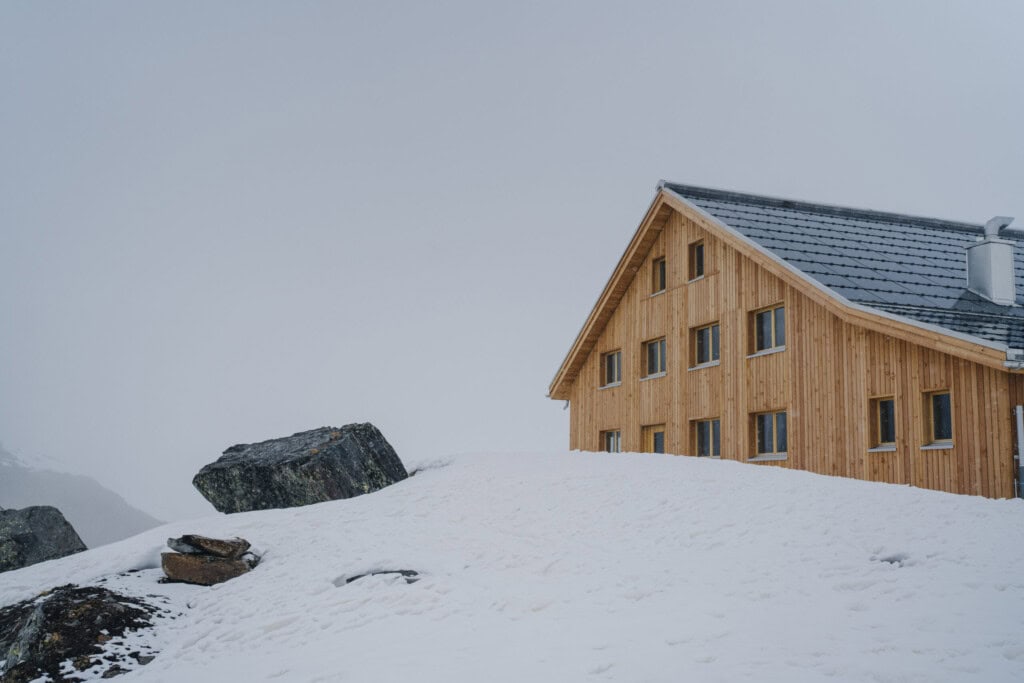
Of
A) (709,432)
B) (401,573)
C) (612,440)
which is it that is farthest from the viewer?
(612,440)

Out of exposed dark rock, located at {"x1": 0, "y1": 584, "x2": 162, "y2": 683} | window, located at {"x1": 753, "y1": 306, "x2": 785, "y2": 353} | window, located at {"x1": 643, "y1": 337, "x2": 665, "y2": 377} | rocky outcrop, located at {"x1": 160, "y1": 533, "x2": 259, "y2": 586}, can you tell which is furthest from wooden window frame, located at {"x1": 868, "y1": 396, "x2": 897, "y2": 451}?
exposed dark rock, located at {"x1": 0, "y1": 584, "x2": 162, "y2": 683}

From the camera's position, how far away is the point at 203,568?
1223cm

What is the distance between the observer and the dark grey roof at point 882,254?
19.3m

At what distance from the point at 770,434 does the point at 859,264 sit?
4.75 metres

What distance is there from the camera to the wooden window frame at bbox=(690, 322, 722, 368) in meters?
23.4

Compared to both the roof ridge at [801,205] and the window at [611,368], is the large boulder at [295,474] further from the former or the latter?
the roof ridge at [801,205]

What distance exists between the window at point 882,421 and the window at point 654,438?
7452mm

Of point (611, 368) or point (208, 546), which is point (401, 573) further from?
point (611, 368)

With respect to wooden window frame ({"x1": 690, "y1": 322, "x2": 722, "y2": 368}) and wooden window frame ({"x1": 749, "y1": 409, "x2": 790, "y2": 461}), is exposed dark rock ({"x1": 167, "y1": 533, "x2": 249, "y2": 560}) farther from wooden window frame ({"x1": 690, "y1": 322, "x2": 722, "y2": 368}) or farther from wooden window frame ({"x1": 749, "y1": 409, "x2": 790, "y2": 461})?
wooden window frame ({"x1": 690, "y1": 322, "x2": 722, "y2": 368})

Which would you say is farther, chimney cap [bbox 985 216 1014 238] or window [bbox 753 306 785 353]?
chimney cap [bbox 985 216 1014 238]

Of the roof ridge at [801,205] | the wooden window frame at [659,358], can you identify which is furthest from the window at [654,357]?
the roof ridge at [801,205]

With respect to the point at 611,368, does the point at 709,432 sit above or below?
below

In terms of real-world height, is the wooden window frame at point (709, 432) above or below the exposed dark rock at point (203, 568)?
above

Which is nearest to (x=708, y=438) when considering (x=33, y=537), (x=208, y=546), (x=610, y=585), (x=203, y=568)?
(x=610, y=585)
